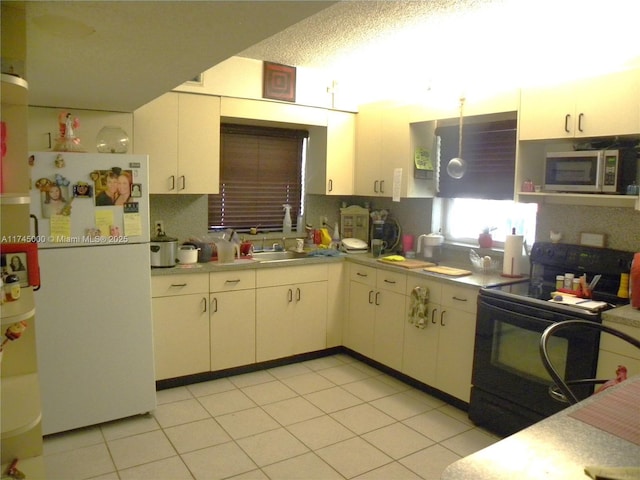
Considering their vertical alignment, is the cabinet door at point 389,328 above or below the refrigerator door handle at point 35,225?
below

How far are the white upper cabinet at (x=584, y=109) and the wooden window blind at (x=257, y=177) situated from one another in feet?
6.77

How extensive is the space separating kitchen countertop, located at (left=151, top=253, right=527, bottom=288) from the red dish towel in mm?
1689

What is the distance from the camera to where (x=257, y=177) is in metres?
4.23

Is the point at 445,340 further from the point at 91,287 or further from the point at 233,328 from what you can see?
the point at 91,287

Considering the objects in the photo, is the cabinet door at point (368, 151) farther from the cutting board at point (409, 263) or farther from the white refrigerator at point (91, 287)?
the white refrigerator at point (91, 287)

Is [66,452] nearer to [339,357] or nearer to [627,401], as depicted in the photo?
[339,357]

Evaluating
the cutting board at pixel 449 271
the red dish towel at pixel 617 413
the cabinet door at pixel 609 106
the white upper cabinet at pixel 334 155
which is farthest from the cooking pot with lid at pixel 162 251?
the red dish towel at pixel 617 413

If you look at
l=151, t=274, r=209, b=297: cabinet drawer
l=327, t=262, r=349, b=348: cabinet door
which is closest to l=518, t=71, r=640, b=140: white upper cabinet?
l=327, t=262, r=349, b=348: cabinet door

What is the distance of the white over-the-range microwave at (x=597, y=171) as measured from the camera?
2584mm

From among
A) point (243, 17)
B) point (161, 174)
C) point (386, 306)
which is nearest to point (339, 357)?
point (386, 306)

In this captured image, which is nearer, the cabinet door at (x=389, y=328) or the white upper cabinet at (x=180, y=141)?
the white upper cabinet at (x=180, y=141)

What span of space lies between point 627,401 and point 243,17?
4.86 ft

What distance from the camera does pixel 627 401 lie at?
125cm

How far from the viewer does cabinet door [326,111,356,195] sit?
13.7 feet
